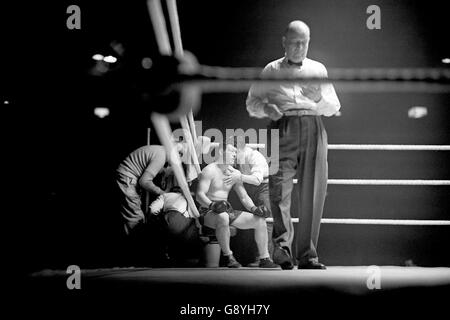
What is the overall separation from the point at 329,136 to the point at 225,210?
62 cm

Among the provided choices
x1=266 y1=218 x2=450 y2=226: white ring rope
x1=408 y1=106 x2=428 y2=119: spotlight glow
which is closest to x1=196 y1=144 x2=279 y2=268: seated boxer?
x1=266 y1=218 x2=450 y2=226: white ring rope

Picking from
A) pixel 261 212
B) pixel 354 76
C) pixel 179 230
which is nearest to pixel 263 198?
pixel 261 212

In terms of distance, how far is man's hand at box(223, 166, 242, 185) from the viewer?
200 cm

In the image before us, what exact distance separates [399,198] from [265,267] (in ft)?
2.23

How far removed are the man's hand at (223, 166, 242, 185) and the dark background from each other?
0.25 m

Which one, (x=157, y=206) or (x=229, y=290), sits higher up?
(x=157, y=206)

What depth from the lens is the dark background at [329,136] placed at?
2.07 meters

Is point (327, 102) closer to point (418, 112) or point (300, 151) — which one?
point (300, 151)

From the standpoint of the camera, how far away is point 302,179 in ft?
5.66

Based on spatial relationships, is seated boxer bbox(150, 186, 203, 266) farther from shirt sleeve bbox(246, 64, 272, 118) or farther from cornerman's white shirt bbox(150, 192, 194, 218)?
shirt sleeve bbox(246, 64, 272, 118)

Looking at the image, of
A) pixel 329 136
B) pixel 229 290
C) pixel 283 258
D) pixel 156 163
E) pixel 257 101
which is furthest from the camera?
pixel 329 136

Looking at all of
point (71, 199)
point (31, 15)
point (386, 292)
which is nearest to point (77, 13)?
point (31, 15)

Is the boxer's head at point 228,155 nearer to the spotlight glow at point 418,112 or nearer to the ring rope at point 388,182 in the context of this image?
the ring rope at point 388,182
